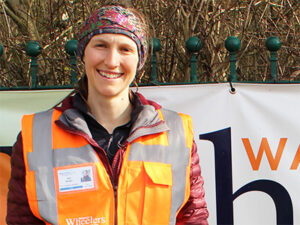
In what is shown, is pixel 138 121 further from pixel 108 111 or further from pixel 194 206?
pixel 194 206

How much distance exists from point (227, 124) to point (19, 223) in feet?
4.22

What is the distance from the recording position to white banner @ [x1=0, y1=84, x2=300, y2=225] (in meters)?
2.52

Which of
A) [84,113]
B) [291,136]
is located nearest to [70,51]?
[84,113]

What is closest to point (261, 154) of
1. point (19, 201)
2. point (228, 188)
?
point (228, 188)

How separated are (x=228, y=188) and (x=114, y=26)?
1211mm

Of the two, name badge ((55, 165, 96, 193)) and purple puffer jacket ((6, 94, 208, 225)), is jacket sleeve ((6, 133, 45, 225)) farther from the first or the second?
name badge ((55, 165, 96, 193))

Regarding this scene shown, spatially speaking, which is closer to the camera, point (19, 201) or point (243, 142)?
point (19, 201)

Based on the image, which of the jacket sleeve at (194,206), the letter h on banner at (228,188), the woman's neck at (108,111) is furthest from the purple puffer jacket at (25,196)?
the letter h on banner at (228,188)

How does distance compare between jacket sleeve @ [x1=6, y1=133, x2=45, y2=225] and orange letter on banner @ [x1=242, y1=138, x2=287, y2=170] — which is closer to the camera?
jacket sleeve @ [x1=6, y1=133, x2=45, y2=225]

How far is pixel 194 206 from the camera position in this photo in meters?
1.84

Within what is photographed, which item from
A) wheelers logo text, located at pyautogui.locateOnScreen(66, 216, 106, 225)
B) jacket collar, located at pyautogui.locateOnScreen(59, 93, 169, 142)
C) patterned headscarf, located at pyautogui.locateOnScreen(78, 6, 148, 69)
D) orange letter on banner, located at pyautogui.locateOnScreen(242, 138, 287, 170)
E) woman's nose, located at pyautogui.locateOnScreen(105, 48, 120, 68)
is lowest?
wheelers logo text, located at pyautogui.locateOnScreen(66, 216, 106, 225)

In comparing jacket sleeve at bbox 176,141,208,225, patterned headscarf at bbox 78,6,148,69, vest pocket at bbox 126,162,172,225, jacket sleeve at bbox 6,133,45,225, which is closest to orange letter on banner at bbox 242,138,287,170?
jacket sleeve at bbox 176,141,208,225

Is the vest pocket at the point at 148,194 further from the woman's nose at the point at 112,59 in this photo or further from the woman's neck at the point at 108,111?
the woman's nose at the point at 112,59

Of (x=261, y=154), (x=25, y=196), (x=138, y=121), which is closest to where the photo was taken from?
(x=25, y=196)
